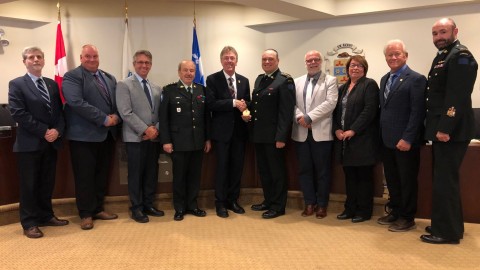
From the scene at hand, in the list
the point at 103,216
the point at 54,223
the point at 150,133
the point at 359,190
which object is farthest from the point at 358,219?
the point at 54,223

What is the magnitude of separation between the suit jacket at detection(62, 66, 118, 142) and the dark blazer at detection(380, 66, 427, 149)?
7.94ft

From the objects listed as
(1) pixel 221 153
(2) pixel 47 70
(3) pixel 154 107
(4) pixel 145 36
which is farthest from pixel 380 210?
(2) pixel 47 70

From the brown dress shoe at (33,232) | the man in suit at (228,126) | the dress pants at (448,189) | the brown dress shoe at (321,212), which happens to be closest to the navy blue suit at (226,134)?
the man in suit at (228,126)

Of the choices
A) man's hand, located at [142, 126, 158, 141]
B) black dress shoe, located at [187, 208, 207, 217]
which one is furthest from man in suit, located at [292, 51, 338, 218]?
man's hand, located at [142, 126, 158, 141]

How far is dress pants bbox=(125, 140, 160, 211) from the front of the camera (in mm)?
3564

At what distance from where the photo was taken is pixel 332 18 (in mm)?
6082

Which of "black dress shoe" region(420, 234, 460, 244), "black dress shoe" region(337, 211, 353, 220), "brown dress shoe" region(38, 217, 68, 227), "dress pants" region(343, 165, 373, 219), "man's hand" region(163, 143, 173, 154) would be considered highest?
"man's hand" region(163, 143, 173, 154)

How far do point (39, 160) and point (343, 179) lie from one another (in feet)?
9.31

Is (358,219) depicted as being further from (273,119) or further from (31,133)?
(31,133)

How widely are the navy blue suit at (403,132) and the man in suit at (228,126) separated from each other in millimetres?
1295

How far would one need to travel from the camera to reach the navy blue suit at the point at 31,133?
3.11 m

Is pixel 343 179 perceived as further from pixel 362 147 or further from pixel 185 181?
pixel 185 181

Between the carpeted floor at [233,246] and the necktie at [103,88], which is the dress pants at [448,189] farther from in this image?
the necktie at [103,88]

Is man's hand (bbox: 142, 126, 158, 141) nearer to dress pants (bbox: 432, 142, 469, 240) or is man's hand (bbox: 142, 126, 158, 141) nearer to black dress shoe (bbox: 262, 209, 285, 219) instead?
black dress shoe (bbox: 262, 209, 285, 219)
